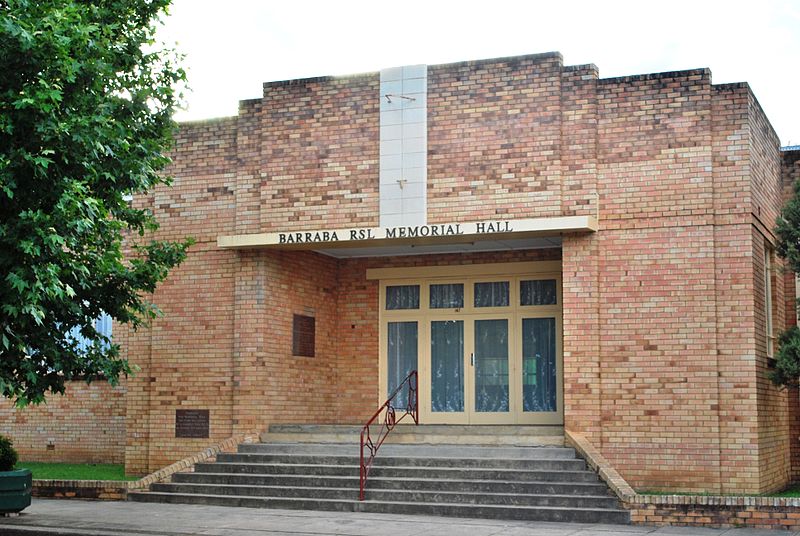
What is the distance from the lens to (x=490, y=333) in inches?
711

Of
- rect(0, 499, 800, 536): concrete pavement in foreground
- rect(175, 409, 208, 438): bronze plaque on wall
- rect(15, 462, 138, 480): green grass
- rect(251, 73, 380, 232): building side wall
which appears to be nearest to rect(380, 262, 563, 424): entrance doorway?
rect(251, 73, 380, 232): building side wall

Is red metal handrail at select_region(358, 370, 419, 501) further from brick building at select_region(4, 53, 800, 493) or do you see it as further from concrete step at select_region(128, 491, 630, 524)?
concrete step at select_region(128, 491, 630, 524)

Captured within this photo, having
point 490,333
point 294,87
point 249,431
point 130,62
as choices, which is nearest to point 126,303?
point 130,62

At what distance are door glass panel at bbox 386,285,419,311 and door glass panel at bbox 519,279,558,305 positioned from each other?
6.39 feet

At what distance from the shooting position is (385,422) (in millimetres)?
16656

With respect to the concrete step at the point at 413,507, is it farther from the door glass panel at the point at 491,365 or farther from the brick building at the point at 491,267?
the door glass panel at the point at 491,365

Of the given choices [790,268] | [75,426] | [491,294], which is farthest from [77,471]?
[790,268]

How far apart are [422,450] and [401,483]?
1.09 meters

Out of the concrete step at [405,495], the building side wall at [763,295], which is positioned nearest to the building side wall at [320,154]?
the concrete step at [405,495]

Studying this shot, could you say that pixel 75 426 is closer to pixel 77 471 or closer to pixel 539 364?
pixel 77 471

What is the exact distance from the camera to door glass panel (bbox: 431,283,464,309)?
60.2 feet

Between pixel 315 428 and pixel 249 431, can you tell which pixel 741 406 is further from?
pixel 249 431

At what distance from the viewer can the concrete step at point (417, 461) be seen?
571 inches

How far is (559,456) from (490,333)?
3681 millimetres
